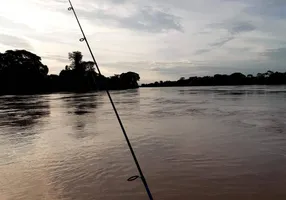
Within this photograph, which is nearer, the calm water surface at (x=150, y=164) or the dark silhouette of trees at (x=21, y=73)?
the calm water surface at (x=150, y=164)

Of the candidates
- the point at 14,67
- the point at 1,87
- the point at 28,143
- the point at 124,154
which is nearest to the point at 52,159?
the point at 124,154

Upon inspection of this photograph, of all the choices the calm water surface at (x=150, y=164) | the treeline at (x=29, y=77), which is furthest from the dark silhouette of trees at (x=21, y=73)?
the calm water surface at (x=150, y=164)

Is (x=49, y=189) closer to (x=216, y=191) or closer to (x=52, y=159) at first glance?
(x=52, y=159)

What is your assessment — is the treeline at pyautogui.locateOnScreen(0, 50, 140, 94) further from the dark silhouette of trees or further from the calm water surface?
the calm water surface

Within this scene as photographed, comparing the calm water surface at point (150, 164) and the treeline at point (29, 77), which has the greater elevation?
the treeline at point (29, 77)

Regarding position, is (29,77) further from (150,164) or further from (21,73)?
(150,164)

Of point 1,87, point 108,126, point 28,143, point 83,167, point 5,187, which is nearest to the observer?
point 5,187

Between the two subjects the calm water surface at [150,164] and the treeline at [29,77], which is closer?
the calm water surface at [150,164]

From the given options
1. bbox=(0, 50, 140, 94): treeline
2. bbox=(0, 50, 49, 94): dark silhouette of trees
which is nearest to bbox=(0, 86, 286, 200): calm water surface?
bbox=(0, 50, 140, 94): treeline

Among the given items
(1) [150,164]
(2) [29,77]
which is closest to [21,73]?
(2) [29,77]

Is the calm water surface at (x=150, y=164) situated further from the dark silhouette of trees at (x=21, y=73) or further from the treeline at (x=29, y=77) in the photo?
the dark silhouette of trees at (x=21, y=73)

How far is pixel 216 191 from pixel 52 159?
406 cm

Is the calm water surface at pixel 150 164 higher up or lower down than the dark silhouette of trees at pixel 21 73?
lower down

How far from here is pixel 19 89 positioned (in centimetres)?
7438
